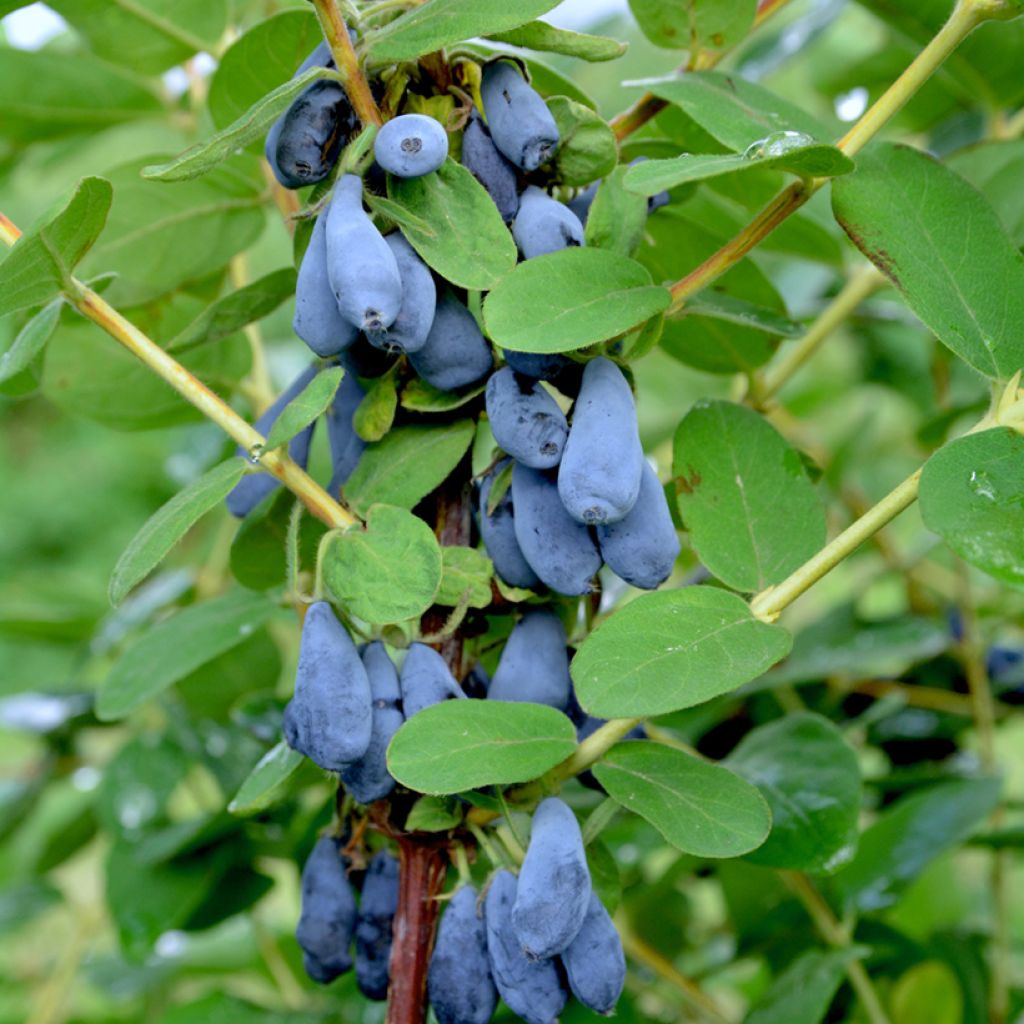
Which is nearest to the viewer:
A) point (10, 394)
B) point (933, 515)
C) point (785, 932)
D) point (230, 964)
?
point (933, 515)

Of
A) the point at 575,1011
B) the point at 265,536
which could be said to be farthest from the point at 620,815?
the point at 265,536

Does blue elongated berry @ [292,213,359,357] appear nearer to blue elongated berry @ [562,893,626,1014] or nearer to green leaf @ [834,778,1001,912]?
blue elongated berry @ [562,893,626,1014]

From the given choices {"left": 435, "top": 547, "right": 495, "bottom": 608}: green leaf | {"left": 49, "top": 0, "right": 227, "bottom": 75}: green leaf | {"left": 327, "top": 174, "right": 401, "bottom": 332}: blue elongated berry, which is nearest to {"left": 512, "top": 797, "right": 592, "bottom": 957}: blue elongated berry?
{"left": 435, "top": 547, "right": 495, "bottom": 608}: green leaf

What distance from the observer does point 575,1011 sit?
0.65 meters

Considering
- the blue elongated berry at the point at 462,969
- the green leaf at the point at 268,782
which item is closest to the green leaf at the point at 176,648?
the green leaf at the point at 268,782

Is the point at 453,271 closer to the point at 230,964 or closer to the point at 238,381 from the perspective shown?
the point at 238,381

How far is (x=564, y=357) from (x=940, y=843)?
489 millimetres

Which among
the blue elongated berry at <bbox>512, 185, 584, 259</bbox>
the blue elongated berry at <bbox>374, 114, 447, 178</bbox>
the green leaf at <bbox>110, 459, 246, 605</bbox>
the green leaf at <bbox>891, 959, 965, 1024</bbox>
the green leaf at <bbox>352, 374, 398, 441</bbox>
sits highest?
the blue elongated berry at <bbox>374, 114, 447, 178</bbox>

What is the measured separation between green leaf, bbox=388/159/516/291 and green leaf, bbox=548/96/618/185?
54 mm

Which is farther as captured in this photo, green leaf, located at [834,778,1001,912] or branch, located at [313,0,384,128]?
green leaf, located at [834,778,1001,912]

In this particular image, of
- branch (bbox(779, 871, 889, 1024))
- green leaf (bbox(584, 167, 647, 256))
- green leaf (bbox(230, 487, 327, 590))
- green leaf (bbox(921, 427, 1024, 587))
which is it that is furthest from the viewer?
branch (bbox(779, 871, 889, 1024))

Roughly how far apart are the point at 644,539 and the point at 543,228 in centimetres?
13

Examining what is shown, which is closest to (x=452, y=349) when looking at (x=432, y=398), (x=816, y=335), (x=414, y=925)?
(x=432, y=398)

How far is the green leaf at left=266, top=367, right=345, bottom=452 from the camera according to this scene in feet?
1.58
